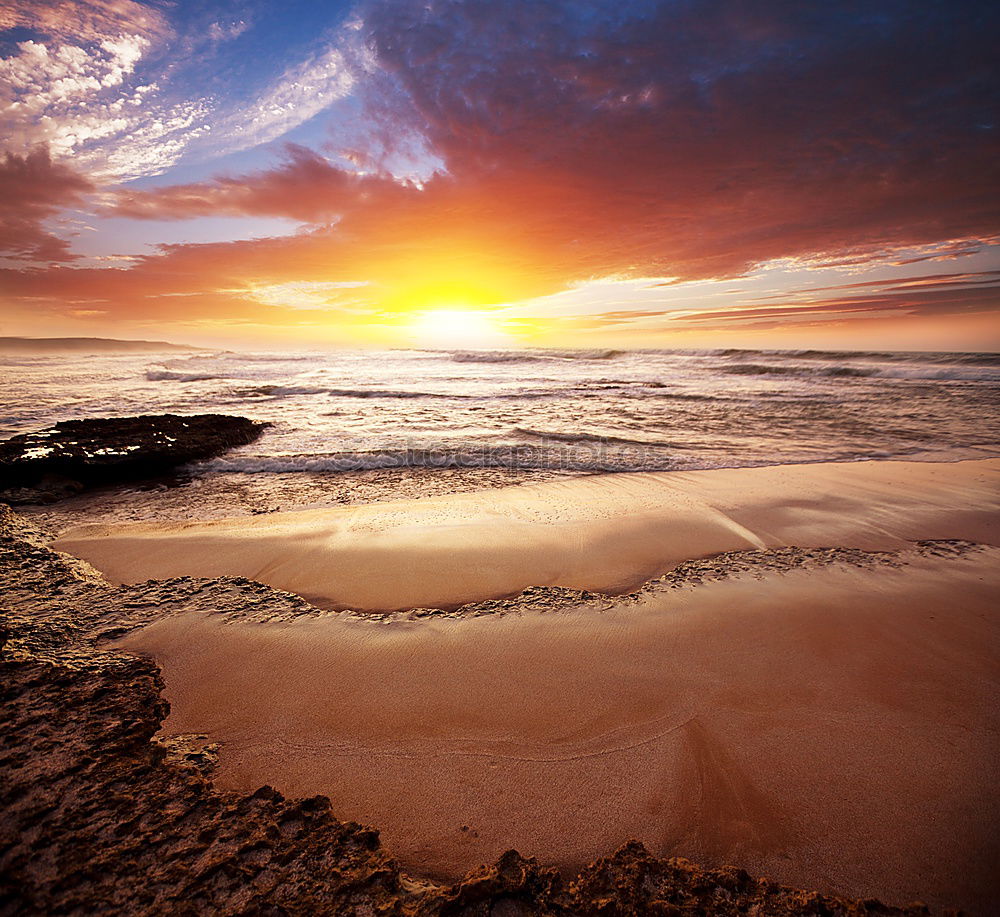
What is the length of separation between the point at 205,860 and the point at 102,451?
624cm

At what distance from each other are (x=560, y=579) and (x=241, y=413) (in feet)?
32.7

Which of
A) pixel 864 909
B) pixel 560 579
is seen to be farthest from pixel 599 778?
pixel 560 579

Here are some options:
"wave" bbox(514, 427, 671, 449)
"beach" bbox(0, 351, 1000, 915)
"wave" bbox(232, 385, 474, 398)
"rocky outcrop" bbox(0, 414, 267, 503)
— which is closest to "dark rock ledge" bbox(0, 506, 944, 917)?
"beach" bbox(0, 351, 1000, 915)

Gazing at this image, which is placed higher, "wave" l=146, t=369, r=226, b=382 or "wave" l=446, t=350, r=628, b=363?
"wave" l=446, t=350, r=628, b=363

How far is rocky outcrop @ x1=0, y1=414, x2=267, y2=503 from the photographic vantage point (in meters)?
5.13

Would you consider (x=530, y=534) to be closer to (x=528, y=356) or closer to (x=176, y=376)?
(x=176, y=376)

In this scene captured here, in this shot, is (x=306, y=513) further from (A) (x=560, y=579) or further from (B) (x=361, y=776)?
(B) (x=361, y=776)

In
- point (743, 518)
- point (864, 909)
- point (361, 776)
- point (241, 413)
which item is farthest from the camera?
point (241, 413)

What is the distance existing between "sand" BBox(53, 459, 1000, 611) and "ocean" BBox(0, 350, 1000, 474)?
55.3 inches

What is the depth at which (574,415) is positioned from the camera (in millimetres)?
10656

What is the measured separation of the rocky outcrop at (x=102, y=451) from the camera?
16.8ft

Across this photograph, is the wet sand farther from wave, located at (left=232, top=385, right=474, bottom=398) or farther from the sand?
wave, located at (left=232, top=385, right=474, bottom=398)

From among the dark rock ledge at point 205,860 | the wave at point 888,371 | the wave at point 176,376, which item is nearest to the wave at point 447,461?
the dark rock ledge at point 205,860

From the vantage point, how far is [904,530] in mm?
4094
